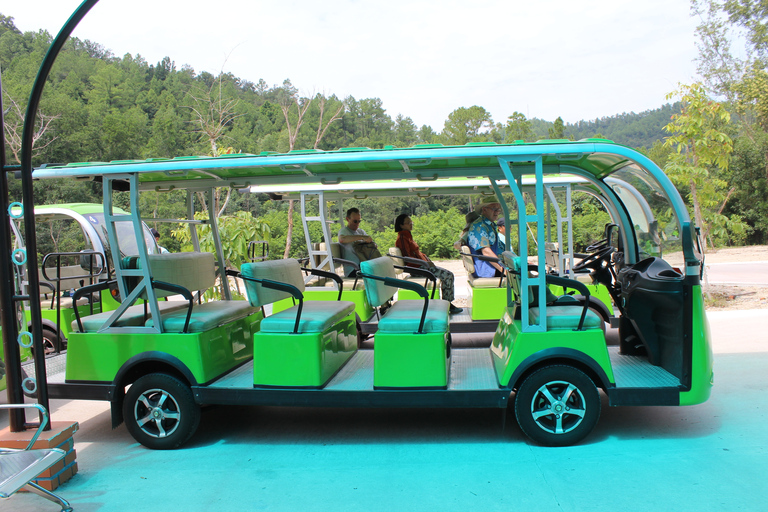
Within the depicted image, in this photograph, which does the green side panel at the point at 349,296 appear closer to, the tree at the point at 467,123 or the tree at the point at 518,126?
the tree at the point at 518,126

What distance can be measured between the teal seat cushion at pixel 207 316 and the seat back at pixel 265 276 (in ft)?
0.84

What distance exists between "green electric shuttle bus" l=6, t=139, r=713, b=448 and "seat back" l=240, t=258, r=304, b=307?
2cm

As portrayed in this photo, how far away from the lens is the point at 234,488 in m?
→ 3.59

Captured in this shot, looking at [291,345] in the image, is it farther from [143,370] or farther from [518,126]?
[518,126]

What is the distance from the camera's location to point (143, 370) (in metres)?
4.46

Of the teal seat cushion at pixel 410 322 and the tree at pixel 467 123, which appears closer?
the teal seat cushion at pixel 410 322

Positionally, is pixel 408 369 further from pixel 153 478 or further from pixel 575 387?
pixel 153 478

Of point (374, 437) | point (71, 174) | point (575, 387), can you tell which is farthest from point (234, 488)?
point (71, 174)

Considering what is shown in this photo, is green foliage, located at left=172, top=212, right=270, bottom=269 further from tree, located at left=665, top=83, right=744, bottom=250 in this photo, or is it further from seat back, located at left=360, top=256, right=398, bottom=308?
tree, located at left=665, top=83, right=744, bottom=250

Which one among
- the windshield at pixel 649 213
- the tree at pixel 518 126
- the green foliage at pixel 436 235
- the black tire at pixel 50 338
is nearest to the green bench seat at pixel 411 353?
the windshield at pixel 649 213

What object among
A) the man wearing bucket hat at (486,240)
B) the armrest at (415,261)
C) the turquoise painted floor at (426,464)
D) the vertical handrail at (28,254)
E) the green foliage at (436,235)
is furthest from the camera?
the green foliage at (436,235)

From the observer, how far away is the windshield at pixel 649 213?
4250 millimetres

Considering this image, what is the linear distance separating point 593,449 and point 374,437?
5.35ft

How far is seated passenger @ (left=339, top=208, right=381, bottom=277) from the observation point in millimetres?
7812
